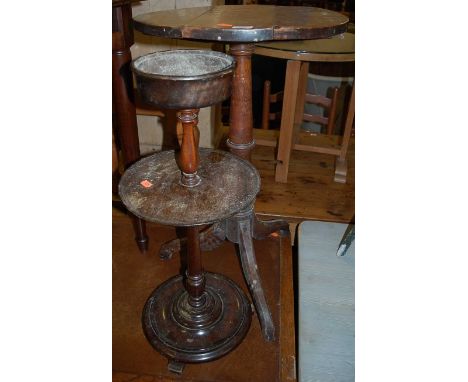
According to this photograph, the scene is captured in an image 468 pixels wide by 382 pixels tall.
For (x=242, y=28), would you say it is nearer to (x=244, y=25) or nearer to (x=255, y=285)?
(x=244, y=25)

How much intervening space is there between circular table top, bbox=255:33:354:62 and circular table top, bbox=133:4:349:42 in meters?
0.48

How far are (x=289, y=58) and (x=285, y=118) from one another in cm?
27

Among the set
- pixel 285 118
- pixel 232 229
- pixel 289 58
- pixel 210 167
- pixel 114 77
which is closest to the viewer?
pixel 210 167

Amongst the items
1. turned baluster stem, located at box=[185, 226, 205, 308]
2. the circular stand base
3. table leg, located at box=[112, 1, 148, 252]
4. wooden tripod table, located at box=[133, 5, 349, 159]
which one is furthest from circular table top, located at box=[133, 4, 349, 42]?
the circular stand base

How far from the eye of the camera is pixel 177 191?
0.98 metres

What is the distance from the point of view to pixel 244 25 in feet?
3.18

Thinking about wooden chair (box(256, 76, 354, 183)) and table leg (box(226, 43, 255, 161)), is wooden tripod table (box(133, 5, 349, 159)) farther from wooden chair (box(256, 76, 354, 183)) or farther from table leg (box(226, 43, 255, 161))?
wooden chair (box(256, 76, 354, 183))

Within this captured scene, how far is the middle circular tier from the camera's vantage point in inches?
35.4

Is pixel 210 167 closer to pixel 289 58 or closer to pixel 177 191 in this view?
pixel 177 191

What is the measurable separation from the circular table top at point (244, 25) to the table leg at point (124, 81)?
10cm

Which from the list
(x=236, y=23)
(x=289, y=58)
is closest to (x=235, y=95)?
(x=236, y=23)

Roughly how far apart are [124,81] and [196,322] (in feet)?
2.39

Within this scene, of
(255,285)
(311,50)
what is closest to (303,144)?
(311,50)

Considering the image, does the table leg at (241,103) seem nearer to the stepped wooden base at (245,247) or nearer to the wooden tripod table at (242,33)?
the wooden tripod table at (242,33)
